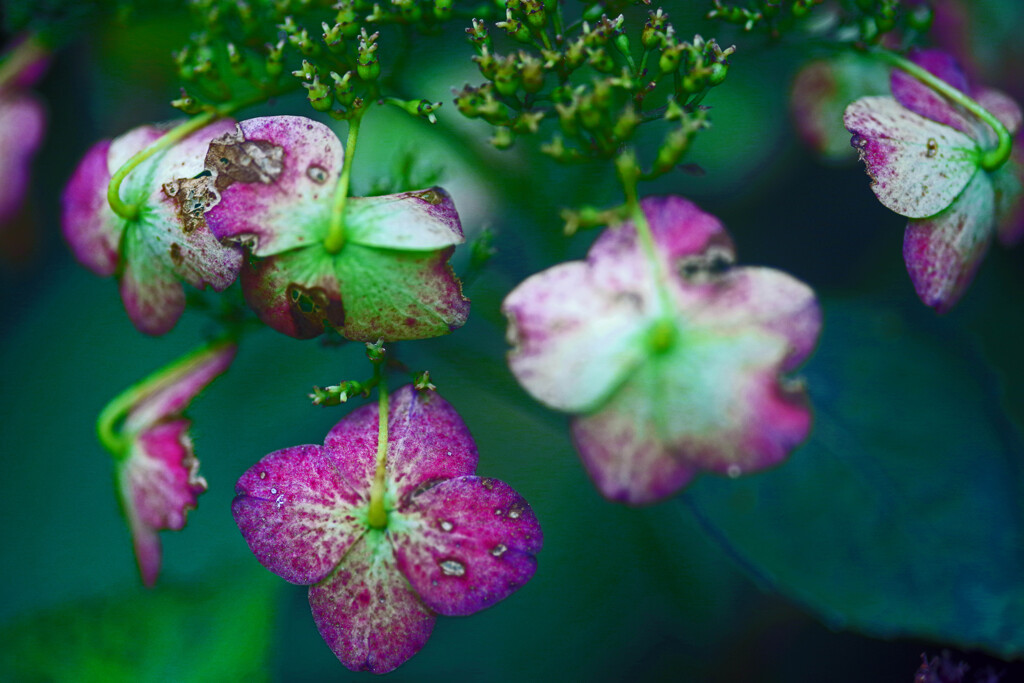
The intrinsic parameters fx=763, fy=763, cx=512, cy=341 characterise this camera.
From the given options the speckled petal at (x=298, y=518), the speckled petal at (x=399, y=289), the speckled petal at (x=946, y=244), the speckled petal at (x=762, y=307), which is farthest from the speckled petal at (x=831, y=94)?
the speckled petal at (x=298, y=518)

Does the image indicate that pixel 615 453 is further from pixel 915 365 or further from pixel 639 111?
pixel 915 365

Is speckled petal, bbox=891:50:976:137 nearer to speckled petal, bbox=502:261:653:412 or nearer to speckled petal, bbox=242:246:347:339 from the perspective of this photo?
speckled petal, bbox=502:261:653:412

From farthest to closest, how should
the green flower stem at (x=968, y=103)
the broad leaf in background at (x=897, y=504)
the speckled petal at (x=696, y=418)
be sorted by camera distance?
1. the broad leaf in background at (x=897, y=504)
2. the green flower stem at (x=968, y=103)
3. the speckled petal at (x=696, y=418)

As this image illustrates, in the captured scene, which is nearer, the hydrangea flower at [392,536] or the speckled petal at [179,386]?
the hydrangea flower at [392,536]

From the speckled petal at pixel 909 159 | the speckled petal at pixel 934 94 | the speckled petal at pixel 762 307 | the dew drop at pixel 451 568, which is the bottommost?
the dew drop at pixel 451 568

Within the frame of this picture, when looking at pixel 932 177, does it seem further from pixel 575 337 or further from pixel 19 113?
pixel 19 113

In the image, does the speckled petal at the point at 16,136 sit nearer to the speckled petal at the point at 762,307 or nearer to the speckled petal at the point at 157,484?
the speckled petal at the point at 157,484

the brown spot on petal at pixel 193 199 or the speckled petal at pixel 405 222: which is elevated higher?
the speckled petal at pixel 405 222
